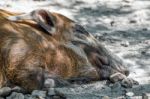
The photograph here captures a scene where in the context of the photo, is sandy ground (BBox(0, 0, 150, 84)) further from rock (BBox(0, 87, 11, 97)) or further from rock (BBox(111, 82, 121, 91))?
rock (BBox(0, 87, 11, 97))

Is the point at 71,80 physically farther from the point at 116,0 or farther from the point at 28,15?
the point at 116,0

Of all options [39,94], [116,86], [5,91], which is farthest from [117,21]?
[5,91]

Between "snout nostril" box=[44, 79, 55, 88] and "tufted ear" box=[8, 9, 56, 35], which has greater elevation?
"tufted ear" box=[8, 9, 56, 35]

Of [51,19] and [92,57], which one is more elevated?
[51,19]

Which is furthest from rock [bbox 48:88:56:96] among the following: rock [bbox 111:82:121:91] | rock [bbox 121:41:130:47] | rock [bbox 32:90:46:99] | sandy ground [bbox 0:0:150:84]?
rock [bbox 121:41:130:47]

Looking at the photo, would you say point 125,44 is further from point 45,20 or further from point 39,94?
point 39,94

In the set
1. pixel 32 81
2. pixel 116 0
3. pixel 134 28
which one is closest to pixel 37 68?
pixel 32 81
